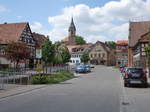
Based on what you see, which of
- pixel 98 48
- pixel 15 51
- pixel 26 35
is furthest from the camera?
pixel 98 48

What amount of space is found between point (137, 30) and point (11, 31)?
2967cm

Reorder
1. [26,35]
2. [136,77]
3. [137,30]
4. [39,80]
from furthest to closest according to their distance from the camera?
[137,30] → [26,35] → [39,80] → [136,77]

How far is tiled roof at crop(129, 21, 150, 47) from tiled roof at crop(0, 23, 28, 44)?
25.3m

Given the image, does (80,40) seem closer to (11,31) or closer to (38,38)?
(38,38)

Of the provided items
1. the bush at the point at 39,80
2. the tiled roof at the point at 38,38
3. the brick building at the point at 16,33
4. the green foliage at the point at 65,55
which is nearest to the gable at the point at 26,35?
the brick building at the point at 16,33

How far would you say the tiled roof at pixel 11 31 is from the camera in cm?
5195

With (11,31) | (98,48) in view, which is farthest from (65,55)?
(98,48)

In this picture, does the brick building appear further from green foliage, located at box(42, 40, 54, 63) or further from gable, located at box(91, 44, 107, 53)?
gable, located at box(91, 44, 107, 53)

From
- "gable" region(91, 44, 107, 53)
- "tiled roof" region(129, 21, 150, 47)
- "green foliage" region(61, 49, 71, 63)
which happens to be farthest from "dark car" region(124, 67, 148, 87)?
"gable" region(91, 44, 107, 53)

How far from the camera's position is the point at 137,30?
188 ft

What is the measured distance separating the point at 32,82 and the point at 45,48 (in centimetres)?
1761

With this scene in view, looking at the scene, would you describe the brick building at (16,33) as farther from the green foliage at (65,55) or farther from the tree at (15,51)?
the tree at (15,51)

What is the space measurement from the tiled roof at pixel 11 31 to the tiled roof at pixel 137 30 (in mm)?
25335

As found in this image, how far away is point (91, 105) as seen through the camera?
1025cm
